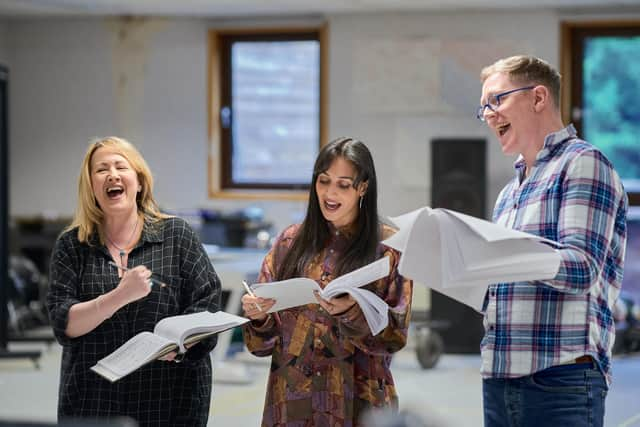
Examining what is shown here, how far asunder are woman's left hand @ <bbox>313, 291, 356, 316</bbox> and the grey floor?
2.31 metres

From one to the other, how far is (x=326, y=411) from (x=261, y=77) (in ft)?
19.4

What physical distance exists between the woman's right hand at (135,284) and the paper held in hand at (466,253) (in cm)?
66

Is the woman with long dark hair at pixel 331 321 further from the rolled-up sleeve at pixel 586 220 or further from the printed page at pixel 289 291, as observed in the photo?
the rolled-up sleeve at pixel 586 220

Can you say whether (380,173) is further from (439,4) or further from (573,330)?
(573,330)

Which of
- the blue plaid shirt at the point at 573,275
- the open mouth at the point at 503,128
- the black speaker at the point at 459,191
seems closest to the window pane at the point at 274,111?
the black speaker at the point at 459,191

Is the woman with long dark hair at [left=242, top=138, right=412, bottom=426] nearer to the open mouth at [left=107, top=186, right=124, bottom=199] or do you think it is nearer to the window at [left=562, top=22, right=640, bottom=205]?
the open mouth at [left=107, top=186, right=124, bottom=199]

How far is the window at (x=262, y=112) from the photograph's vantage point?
7.84 m

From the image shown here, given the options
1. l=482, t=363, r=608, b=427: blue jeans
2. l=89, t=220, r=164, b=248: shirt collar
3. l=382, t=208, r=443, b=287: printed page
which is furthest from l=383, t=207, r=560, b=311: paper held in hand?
l=89, t=220, r=164, b=248: shirt collar

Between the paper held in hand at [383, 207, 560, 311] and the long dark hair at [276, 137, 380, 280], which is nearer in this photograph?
the paper held in hand at [383, 207, 560, 311]

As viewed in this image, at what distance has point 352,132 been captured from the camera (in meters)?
7.56

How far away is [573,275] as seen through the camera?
181 cm

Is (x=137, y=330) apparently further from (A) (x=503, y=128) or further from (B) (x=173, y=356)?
(A) (x=503, y=128)

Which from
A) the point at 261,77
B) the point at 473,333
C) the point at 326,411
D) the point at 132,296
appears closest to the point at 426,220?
the point at 326,411

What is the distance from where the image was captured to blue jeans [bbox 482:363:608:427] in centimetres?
191
